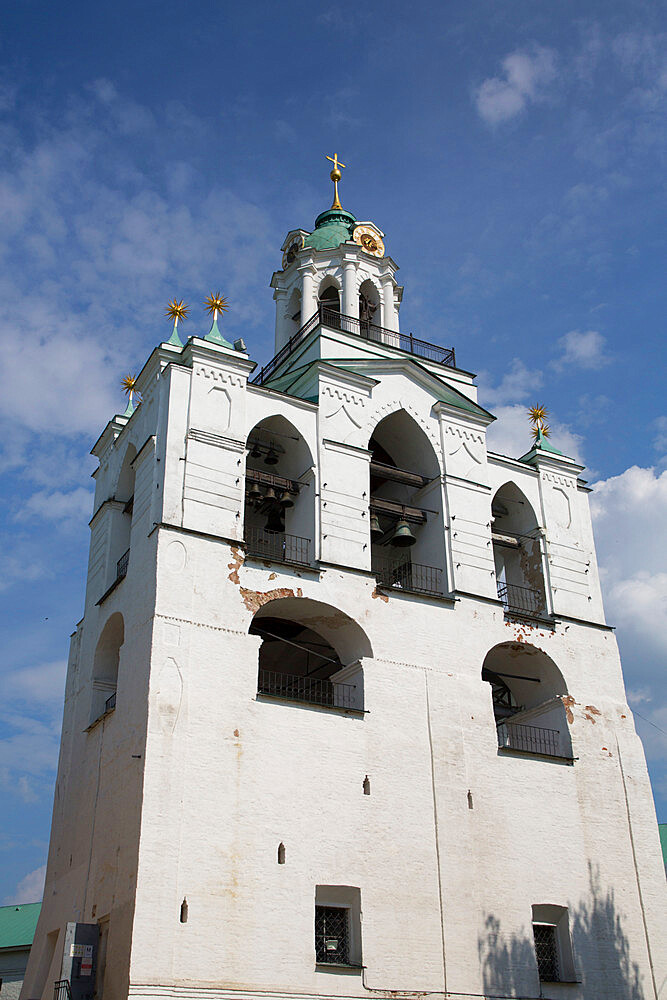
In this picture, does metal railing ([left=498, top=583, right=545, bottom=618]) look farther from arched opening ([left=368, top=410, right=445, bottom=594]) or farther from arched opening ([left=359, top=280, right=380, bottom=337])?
arched opening ([left=359, top=280, right=380, bottom=337])

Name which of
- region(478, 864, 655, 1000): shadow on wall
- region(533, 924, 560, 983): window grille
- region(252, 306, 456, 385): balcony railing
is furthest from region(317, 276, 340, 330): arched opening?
region(533, 924, 560, 983): window grille

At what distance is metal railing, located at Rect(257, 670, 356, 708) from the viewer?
20.6 m

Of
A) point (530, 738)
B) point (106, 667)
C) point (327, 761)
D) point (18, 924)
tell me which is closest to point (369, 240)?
point (106, 667)

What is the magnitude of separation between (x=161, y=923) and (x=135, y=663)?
4.70 metres

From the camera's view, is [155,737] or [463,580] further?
[463,580]

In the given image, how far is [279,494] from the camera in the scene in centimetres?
2209

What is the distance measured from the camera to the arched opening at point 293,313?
28705 millimetres

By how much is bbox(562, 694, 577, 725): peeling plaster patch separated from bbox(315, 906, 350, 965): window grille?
701 centimetres

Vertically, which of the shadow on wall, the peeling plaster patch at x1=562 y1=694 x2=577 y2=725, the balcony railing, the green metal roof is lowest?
the shadow on wall

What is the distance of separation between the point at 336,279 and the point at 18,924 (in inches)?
938

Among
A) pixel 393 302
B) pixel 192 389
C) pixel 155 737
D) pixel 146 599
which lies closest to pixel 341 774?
pixel 155 737

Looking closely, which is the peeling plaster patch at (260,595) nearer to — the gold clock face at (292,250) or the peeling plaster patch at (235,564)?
the peeling plaster patch at (235,564)

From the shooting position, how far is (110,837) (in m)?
18.1

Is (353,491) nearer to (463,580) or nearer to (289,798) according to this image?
(463,580)
